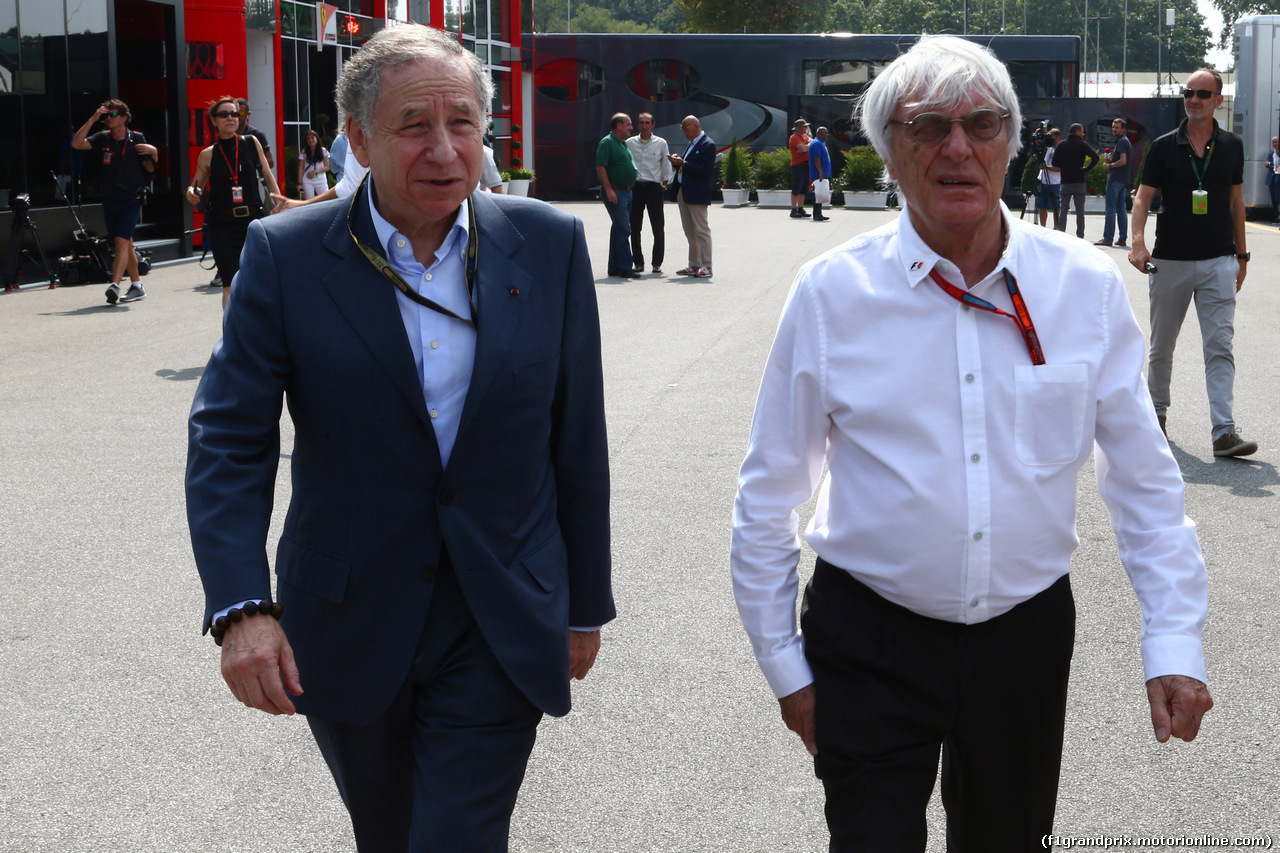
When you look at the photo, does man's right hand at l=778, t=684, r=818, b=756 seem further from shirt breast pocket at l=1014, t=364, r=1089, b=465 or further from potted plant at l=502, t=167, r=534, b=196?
potted plant at l=502, t=167, r=534, b=196

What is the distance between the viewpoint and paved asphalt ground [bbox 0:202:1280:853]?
11.7ft

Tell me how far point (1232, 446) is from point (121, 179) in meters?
11.1

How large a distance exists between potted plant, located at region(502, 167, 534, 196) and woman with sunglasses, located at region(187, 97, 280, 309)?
22998 mm

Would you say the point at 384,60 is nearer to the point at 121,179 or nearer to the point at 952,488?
the point at 952,488

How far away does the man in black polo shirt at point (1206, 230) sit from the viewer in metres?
7.66

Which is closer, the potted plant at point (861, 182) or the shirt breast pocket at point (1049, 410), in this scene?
the shirt breast pocket at point (1049, 410)

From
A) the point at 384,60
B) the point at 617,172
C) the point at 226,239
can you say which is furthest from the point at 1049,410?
the point at 617,172

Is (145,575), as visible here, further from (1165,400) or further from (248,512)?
(1165,400)

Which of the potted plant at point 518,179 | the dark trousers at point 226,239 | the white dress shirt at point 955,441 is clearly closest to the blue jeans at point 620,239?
the dark trousers at point 226,239

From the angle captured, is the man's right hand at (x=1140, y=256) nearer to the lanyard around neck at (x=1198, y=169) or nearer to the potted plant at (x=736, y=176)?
the lanyard around neck at (x=1198, y=169)

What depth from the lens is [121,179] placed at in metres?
14.4

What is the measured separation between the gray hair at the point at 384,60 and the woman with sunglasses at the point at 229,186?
8876 mm

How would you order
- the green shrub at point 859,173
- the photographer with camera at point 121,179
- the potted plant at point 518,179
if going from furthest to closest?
the green shrub at point 859,173, the potted plant at point 518,179, the photographer with camera at point 121,179

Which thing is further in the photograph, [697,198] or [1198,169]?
[697,198]
